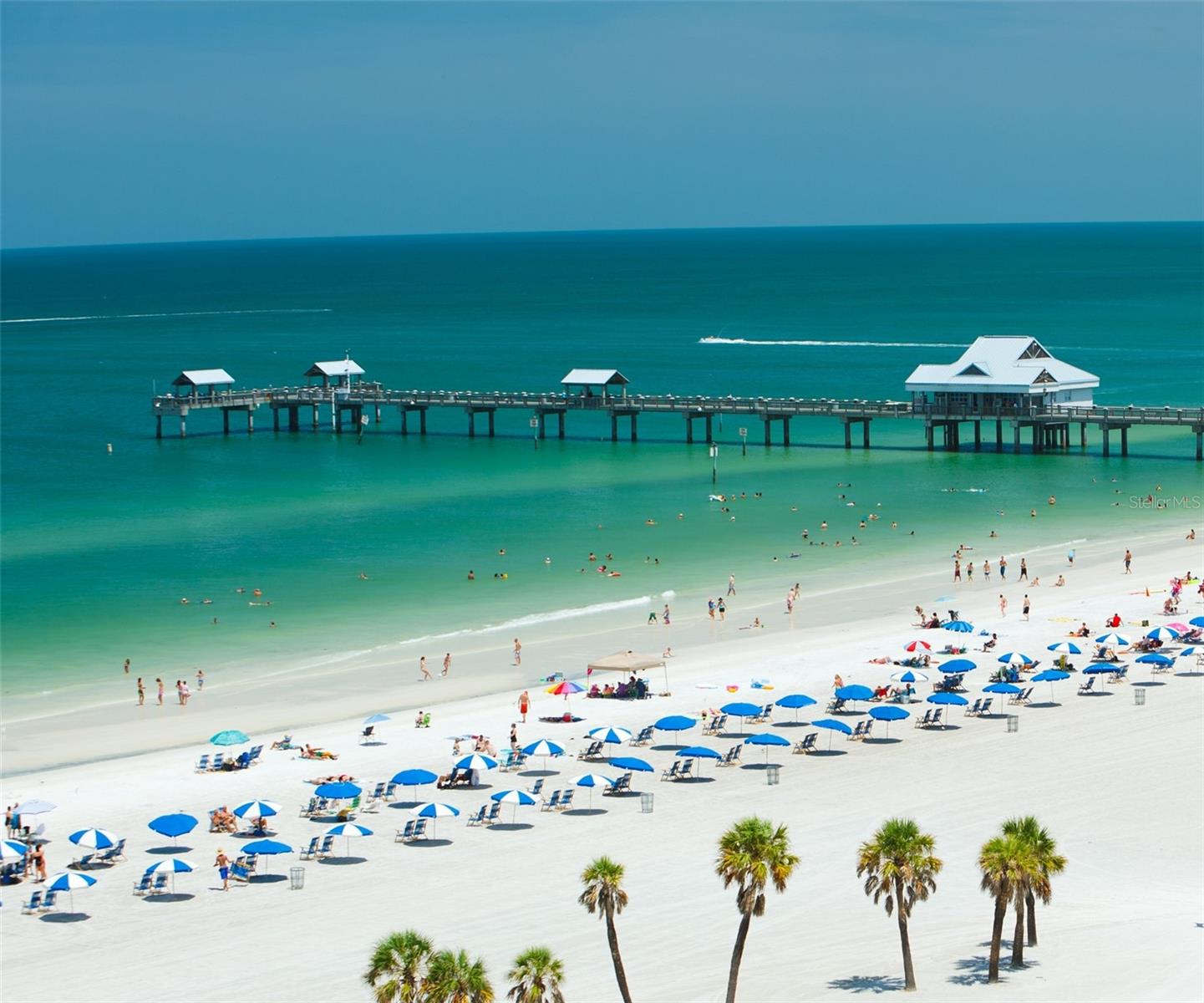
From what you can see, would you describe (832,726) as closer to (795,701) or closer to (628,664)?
(795,701)

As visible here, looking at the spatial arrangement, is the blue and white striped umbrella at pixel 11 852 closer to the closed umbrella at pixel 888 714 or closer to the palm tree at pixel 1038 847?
the palm tree at pixel 1038 847

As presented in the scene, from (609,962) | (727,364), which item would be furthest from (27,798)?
(727,364)

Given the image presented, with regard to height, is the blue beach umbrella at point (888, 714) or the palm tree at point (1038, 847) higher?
the palm tree at point (1038, 847)

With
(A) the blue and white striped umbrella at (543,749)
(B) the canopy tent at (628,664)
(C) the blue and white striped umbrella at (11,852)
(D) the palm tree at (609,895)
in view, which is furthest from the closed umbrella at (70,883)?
(B) the canopy tent at (628,664)

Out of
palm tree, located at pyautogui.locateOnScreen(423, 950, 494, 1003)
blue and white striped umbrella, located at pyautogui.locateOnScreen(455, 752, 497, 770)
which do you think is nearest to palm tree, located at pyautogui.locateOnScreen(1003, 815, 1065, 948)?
palm tree, located at pyautogui.locateOnScreen(423, 950, 494, 1003)

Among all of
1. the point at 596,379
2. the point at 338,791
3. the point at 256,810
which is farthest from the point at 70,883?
the point at 596,379

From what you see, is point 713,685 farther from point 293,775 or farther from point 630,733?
point 293,775
